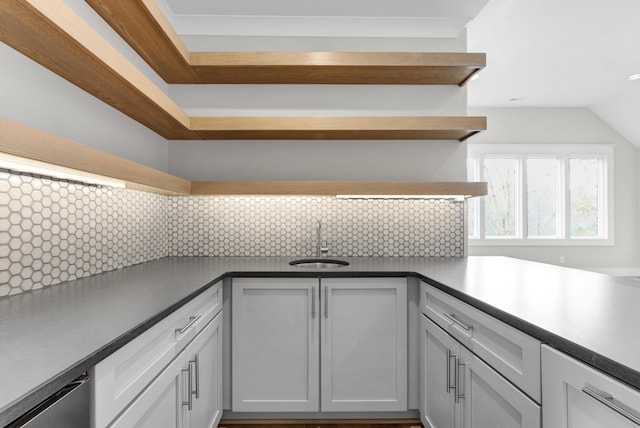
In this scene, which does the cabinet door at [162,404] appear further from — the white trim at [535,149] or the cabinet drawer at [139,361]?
the white trim at [535,149]

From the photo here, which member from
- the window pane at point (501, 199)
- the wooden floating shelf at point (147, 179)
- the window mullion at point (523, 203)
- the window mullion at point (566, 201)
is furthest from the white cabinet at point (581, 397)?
the window mullion at point (566, 201)

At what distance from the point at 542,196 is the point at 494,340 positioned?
6263 mm

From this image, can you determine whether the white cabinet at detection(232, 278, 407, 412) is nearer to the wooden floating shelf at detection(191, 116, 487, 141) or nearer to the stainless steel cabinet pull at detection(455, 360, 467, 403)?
the stainless steel cabinet pull at detection(455, 360, 467, 403)

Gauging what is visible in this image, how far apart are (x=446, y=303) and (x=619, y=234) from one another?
6.69 metres

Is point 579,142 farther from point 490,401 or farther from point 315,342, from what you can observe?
point 490,401

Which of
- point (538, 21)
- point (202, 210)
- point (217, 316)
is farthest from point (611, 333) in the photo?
point (538, 21)

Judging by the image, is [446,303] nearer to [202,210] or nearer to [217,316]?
[217,316]

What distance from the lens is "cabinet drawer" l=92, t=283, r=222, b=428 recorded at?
85 cm

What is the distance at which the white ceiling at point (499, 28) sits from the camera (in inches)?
97.7

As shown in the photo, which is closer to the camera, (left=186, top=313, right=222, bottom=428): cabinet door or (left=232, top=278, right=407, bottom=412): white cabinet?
(left=186, top=313, right=222, bottom=428): cabinet door

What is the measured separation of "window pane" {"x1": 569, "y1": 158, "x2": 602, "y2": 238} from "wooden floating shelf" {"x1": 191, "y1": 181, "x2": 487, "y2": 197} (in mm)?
5335

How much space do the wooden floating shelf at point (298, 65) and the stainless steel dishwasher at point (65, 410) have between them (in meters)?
1.80

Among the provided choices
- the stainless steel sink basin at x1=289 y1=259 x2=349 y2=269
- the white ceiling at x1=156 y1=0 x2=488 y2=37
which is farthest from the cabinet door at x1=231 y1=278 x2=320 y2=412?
the white ceiling at x1=156 y1=0 x2=488 y2=37

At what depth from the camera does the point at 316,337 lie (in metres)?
2.03
